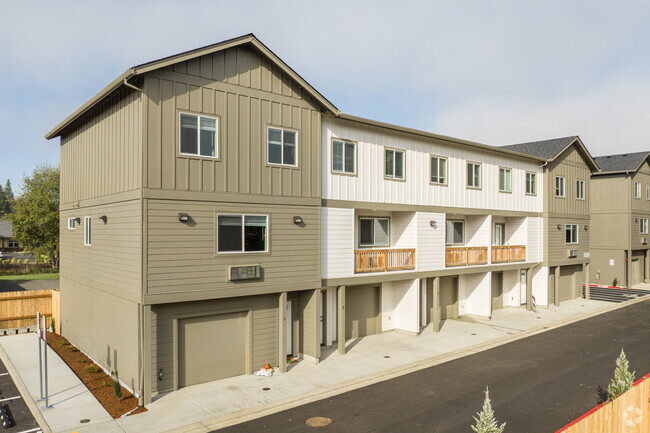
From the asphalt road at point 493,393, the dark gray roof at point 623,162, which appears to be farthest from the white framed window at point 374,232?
the dark gray roof at point 623,162

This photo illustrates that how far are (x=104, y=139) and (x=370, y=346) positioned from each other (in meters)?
12.5

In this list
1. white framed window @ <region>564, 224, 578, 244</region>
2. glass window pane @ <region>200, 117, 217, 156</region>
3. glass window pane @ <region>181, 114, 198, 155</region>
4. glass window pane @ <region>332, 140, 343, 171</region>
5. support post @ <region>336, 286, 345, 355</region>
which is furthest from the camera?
white framed window @ <region>564, 224, 578, 244</region>

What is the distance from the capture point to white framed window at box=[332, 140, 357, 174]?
16938mm

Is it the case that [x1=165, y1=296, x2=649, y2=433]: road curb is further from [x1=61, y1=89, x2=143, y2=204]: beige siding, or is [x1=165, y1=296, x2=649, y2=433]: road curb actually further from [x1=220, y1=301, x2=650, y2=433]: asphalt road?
[x1=61, y1=89, x2=143, y2=204]: beige siding

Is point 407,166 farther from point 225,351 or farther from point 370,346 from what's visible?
point 225,351

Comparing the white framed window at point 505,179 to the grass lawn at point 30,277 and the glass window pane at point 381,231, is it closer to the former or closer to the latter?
the glass window pane at point 381,231

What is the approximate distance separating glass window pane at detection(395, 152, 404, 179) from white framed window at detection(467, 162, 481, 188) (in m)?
4.88

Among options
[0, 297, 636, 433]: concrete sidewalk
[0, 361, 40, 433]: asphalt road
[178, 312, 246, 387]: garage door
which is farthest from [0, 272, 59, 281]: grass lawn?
[178, 312, 246, 387]: garage door

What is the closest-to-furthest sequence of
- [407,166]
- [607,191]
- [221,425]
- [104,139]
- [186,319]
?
[221,425] → [186,319] → [104,139] → [407,166] → [607,191]

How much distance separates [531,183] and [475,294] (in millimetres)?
8001

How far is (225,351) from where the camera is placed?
13875 millimetres

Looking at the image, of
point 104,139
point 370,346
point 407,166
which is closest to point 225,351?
point 370,346

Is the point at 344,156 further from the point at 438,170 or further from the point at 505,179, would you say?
the point at 505,179

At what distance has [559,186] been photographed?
28.2 meters
